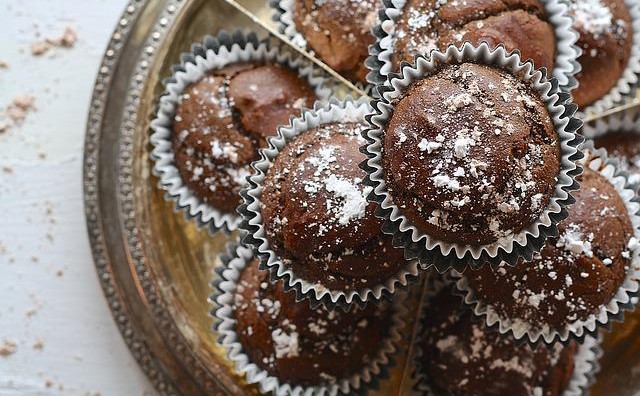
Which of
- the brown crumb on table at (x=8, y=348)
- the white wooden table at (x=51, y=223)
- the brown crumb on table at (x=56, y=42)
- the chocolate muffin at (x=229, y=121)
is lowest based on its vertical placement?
the brown crumb on table at (x=8, y=348)

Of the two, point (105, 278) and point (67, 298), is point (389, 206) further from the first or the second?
point (67, 298)

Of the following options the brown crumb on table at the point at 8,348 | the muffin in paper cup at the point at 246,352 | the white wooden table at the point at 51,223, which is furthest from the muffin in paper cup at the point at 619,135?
the brown crumb on table at the point at 8,348

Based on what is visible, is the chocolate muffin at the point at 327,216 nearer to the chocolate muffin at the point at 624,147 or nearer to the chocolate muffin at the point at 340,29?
the chocolate muffin at the point at 340,29

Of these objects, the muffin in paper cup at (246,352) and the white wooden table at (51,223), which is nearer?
the muffin in paper cup at (246,352)

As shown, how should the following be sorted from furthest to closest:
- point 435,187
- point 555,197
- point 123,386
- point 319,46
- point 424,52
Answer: point 123,386, point 319,46, point 424,52, point 555,197, point 435,187

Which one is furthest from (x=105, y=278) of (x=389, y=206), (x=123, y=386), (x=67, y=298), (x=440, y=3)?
(x=440, y=3)

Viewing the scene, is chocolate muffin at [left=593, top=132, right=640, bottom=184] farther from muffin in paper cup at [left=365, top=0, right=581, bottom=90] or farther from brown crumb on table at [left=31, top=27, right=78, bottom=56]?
brown crumb on table at [left=31, top=27, right=78, bottom=56]

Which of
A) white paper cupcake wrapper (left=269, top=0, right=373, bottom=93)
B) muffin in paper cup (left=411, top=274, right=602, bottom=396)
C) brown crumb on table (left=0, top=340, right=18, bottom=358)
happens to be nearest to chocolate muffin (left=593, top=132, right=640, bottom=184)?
muffin in paper cup (left=411, top=274, right=602, bottom=396)
